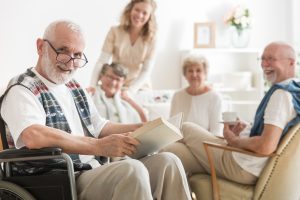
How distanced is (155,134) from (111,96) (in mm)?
1670

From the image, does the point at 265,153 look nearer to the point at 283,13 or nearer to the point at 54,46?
the point at 54,46

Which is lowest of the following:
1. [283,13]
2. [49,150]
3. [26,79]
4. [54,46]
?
[49,150]

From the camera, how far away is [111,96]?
3.55 meters

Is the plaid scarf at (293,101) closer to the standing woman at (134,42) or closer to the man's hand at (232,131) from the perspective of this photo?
the man's hand at (232,131)

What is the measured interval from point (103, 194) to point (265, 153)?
2.87ft

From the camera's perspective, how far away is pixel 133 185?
5.79 ft

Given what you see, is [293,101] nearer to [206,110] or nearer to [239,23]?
[206,110]

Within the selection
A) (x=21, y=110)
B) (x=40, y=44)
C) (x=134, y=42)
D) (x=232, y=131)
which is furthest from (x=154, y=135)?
(x=134, y=42)

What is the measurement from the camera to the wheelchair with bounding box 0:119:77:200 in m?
1.78

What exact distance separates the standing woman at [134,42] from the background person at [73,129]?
73.1 inches

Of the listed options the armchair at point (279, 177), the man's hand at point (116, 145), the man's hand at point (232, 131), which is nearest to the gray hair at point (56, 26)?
the man's hand at point (116, 145)

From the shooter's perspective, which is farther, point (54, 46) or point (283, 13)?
point (283, 13)

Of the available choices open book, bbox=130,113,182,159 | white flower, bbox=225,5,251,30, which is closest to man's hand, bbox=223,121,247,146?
open book, bbox=130,113,182,159

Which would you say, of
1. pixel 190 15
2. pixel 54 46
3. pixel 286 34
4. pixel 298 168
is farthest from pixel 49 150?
pixel 286 34
